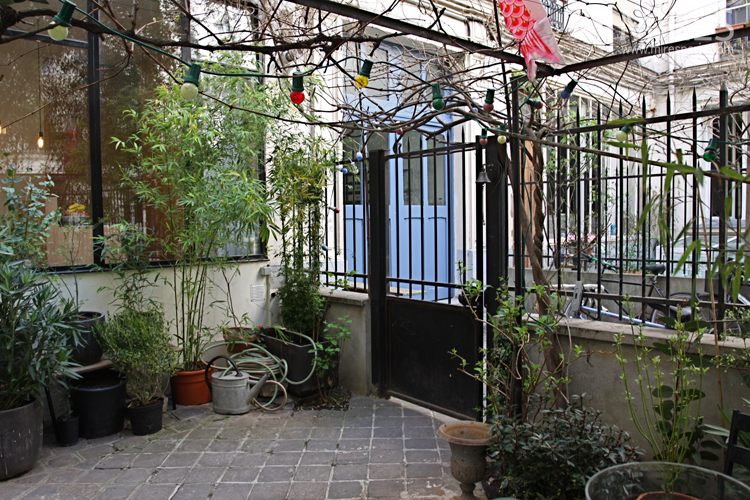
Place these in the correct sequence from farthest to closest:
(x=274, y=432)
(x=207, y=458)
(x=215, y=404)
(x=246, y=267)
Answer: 1. (x=246, y=267)
2. (x=215, y=404)
3. (x=274, y=432)
4. (x=207, y=458)

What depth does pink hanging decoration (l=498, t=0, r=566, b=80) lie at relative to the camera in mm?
2508

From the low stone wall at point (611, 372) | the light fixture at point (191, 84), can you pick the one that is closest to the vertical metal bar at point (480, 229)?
the low stone wall at point (611, 372)

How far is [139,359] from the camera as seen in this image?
13.7 feet

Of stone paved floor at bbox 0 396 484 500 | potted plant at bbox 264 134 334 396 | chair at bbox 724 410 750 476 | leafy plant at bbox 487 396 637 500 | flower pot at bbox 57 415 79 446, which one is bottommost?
stone paved floor at bbox 0 396 484 500

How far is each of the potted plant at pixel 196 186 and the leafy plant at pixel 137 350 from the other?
533mm

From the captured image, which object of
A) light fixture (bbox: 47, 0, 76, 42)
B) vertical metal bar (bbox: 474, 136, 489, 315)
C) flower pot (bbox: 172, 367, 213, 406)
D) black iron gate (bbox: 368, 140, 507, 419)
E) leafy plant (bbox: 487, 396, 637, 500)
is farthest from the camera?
flower pot (bbox: 172, 367, 213, 406)

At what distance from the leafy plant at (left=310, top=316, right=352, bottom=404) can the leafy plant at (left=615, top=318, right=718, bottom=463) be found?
8.80ft

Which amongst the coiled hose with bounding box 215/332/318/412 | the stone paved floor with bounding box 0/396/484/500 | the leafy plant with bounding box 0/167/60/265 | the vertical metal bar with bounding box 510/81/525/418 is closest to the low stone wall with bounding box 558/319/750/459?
the vertical metal bar with bounding box 510/81/525/418

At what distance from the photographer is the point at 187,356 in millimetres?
5023

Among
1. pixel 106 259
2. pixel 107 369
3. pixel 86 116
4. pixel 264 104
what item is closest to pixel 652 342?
pixel 264 104

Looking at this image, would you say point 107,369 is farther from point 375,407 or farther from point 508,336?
point 508,336

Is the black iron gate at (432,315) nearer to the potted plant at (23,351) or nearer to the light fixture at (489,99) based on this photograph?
the light fixture at (489,99)

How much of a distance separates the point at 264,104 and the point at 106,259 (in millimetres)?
2084

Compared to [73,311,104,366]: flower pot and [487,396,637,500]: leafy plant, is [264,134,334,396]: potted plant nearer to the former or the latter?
[73,311,104,366]: flower pot
